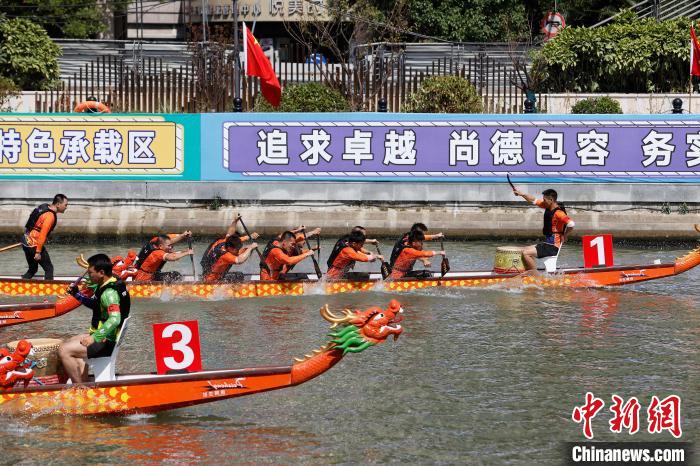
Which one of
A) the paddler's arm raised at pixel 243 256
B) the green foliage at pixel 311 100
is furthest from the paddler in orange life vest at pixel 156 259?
the green foliage at pixel 311 100

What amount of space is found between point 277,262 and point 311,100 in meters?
11.0

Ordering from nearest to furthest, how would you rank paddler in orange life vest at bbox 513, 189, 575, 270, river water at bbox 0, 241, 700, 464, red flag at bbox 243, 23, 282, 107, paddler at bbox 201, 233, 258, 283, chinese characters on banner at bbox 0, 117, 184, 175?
river water at bbox 0, 241, 700, 464 < paddler at bbox 201, 233, 258, 283 < paddler in orange life vest at bbox 513, 189, 575, 270 < chinese characters on banner at bbox 0, 117, 184, 175 < red flag at bbox 243, 23, 282, 107

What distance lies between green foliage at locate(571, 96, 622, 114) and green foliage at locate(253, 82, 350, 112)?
636 centimetres

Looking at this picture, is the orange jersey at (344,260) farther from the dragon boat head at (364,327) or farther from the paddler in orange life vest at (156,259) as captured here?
the dragon boat head at (364,327)

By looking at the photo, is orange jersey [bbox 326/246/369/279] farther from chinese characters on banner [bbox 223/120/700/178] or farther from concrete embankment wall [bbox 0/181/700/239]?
chinese characters on banner [bbox 223/120/700/178]

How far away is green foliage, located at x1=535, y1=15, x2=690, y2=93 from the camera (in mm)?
35875

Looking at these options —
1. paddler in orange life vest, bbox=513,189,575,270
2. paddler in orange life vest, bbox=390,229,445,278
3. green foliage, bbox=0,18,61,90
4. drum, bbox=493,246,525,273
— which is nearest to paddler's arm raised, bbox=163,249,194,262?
paddler in orange life vest, bbox=390,229,445,278

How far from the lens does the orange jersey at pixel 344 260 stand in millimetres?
22531

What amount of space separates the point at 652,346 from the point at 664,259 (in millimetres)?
9126

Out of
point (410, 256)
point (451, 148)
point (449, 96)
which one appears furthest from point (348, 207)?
point (410, 256)

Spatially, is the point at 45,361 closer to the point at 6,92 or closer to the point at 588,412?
the point at 588,412

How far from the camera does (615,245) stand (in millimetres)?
30062

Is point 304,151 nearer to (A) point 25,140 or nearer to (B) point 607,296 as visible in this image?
(A) point 25,140

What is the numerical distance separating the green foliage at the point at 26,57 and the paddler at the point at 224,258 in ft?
55.6
